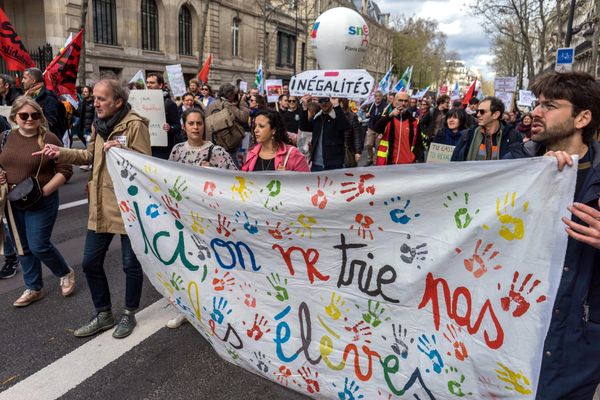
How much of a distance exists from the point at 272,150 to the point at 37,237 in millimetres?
2028

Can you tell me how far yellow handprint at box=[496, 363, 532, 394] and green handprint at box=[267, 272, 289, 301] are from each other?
3.58 ft

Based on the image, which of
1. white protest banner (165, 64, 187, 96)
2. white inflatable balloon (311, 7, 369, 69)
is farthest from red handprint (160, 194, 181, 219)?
white protest banner (165, 64, 187, 96)

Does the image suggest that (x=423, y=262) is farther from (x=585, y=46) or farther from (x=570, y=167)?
(x=585, y=46)

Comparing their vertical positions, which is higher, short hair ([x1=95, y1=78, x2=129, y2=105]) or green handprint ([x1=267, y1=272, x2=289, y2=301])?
short hair ([x1=95, y1=78, x2=129, y2=105])

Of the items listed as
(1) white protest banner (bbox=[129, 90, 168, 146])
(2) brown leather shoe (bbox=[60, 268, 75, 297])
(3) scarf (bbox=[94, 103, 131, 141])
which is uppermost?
(1) white protest banner (bbox=[129, 90, 168, 146])

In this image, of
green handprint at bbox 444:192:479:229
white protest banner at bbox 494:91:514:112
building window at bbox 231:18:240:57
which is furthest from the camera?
building window at bbox 231:18:240:57

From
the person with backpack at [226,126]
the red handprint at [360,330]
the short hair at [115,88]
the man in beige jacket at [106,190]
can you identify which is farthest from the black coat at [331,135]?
the red handprint at [360,330]

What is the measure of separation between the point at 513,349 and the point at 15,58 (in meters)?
7.85

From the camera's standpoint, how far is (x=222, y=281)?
2688 millimetres

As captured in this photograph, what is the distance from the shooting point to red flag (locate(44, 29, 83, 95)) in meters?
6.81

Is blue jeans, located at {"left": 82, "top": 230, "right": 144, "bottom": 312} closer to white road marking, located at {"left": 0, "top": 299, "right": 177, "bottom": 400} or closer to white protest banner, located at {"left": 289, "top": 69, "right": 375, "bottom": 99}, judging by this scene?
white road marking, located at {"left": 0, "top": 299, "right": 177, "bottom": 400}

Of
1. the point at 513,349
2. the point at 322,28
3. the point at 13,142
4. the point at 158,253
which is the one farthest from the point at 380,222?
the point at 322,28

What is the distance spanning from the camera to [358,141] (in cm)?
671

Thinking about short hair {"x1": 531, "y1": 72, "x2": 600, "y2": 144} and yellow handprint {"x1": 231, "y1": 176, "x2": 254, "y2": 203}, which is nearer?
short hair {"x1": 531, "y1": 72, "x2": 600, "y2": 144}
